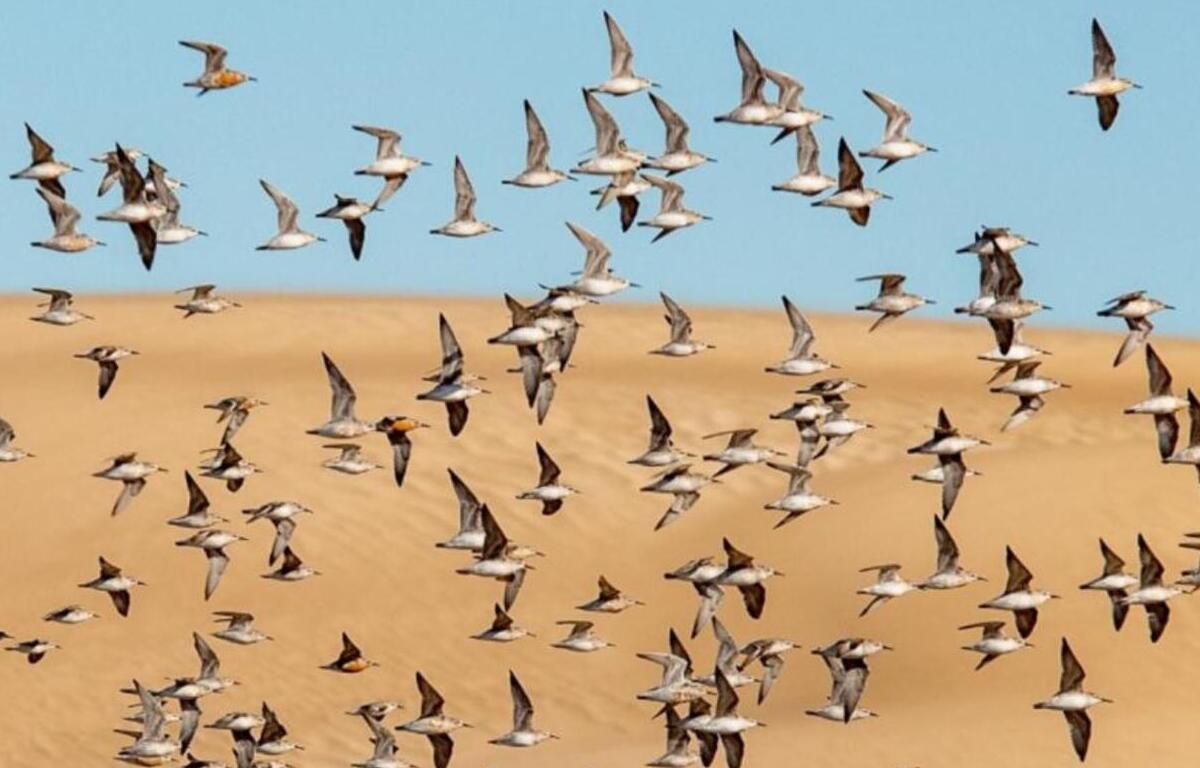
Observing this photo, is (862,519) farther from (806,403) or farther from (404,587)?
(806,403)

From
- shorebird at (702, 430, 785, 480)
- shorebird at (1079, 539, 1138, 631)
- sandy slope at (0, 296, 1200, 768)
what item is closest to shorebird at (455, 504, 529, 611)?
shorebird at (702, 430, 785, 480)

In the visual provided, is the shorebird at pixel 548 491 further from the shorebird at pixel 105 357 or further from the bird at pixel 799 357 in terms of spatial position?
the shorebird at pixel 105 357

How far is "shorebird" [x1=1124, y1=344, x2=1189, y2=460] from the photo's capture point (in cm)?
4631

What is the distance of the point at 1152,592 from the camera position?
47.2m

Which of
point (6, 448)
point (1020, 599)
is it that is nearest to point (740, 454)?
point (1020, 599)

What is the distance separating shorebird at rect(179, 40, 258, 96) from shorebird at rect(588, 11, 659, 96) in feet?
16.3

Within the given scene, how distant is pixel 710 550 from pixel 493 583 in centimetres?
447

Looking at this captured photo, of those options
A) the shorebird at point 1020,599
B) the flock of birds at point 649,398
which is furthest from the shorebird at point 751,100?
the shorebird at point 1020,599

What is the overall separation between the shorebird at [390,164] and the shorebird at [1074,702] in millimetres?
11784

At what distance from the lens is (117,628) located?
2477 inches

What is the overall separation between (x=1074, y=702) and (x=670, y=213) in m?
9.49

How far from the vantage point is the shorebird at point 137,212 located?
4247 centimetres

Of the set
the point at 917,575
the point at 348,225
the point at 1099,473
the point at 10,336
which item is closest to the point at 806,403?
the point at 348,225

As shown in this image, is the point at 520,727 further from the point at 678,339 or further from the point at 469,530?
the point at 678,339
